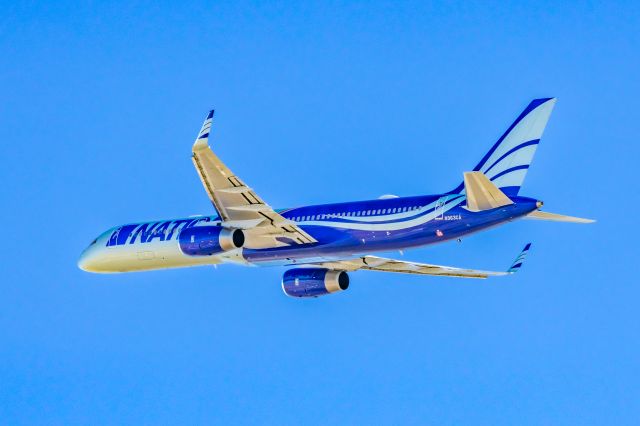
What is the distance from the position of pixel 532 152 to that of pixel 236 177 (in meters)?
11.2

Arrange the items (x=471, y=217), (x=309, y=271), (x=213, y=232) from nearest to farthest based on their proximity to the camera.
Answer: (x=471, y=217), (x=213, y=232), (x=309, y=271)

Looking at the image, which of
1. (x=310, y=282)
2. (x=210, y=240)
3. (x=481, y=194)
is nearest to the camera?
(x=481, y=194)

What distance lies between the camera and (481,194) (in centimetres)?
4678

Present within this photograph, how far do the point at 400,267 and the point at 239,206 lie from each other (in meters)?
9.61

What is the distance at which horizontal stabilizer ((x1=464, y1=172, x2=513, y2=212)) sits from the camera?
45938 millimetres

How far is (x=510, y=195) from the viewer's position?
48.6 m

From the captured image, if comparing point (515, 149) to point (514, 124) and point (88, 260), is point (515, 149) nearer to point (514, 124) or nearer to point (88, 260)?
point (514, 124)

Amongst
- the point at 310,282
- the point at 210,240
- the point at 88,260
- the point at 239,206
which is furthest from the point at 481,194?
the point at 88,260

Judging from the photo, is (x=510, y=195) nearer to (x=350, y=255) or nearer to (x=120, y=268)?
(x=350, y=255)

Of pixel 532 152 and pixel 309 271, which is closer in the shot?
pixel 532 152

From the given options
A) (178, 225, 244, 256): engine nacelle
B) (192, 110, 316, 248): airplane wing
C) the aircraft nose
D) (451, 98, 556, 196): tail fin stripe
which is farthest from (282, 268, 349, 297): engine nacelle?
the aircraft nose

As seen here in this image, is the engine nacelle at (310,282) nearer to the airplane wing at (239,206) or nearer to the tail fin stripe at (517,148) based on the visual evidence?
the airplane wing at (239,206)

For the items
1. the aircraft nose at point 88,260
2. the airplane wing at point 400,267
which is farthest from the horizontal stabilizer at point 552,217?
the aircraft nose at point 88,260

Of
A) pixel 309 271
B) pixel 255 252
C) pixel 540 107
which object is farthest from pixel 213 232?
pixel 540 107
